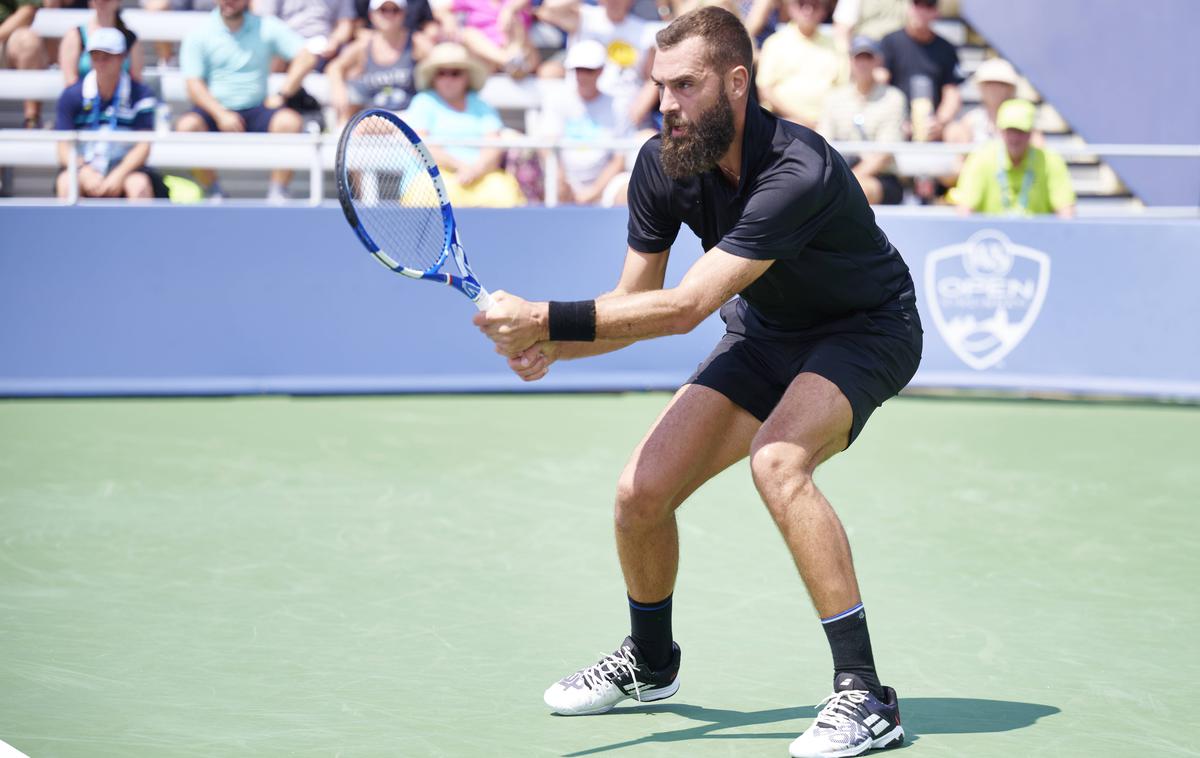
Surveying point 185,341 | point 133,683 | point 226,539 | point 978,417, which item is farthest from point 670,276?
point 133,683

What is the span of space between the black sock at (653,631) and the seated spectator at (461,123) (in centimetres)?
615

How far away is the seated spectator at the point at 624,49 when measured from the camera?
11586mm

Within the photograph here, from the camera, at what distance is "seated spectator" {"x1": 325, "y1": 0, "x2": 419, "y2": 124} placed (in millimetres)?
11461

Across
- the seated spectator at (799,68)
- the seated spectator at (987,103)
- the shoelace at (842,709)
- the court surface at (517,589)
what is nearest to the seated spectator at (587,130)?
the seated spectator at (799,68)

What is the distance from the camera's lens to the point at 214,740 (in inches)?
169

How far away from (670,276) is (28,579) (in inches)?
218

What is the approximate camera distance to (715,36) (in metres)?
4.38

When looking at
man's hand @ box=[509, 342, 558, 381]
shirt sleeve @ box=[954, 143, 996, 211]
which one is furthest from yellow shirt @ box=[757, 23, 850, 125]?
man's hand @ box=[509, 342, 558, 381]

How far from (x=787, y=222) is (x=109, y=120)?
7.55m

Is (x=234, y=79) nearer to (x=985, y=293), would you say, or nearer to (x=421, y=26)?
(x=421, y=26)

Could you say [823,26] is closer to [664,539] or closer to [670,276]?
[670,276]

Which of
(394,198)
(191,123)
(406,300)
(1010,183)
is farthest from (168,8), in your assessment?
(1010,183)

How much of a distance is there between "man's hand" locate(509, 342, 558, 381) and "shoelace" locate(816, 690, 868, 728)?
1190 mm

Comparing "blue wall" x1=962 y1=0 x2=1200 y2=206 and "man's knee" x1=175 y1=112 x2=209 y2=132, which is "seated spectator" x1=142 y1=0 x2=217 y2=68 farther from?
"blue wall" x1=962 y1=0 x2=1200 y2=206
